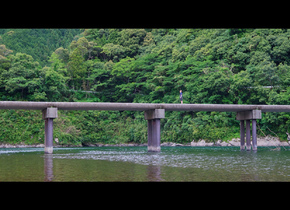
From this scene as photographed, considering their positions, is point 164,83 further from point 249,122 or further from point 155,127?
point 155,127

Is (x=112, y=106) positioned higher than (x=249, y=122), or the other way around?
(x=112, y=106)

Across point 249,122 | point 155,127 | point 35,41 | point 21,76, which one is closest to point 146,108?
point 155,127

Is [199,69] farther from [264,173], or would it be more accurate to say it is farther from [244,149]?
[264,173]

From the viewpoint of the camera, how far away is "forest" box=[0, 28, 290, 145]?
58.1 m

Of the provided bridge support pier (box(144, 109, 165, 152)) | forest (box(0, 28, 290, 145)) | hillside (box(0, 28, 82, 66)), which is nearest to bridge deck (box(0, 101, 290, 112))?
bridge support pier (box(144, 109, 165, 152))

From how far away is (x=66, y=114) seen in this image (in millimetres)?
64438

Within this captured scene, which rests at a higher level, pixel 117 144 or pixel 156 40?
pixel 156 40

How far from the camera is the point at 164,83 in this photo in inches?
2714

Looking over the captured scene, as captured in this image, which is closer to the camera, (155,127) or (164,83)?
(155,127)

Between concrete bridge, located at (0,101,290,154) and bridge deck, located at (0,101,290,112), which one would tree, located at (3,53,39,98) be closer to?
concrete bridge, located at (0,101,290,154)

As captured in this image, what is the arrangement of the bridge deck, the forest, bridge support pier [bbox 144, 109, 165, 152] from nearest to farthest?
the bridge deck < bridge support pier [bbox 144, 109, 165, 152] < the forest

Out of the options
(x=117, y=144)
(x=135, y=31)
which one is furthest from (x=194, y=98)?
(x=135, y=31)

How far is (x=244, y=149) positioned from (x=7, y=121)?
35.3 metres

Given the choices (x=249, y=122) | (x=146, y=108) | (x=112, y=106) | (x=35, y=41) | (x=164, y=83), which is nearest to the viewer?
(x=112, y=106)
